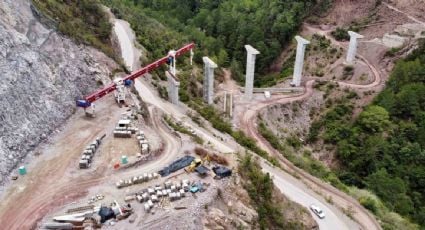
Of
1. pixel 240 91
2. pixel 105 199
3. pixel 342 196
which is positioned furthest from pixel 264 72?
pixel 105 199

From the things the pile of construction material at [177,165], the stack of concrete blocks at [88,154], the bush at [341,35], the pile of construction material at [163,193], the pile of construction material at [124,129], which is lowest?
the pile of construction material at [163,193]

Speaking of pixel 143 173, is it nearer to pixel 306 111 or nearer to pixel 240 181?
pixel 240 181

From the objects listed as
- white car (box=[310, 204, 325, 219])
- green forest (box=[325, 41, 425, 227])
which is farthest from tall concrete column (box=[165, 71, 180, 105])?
white car (box=[310, 204, 325, 219])

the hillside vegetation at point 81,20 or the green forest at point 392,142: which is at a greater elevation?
the hillside vegetation at point 81,20

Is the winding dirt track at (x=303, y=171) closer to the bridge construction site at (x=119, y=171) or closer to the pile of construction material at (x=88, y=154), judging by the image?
the bridge construction site at (x=119, y=171)

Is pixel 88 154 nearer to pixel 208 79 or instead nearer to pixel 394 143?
pixel 208 79

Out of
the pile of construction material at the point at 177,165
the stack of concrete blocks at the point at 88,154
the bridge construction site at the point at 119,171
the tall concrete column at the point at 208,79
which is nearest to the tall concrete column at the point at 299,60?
the tall concrete column at the point at 208,79
